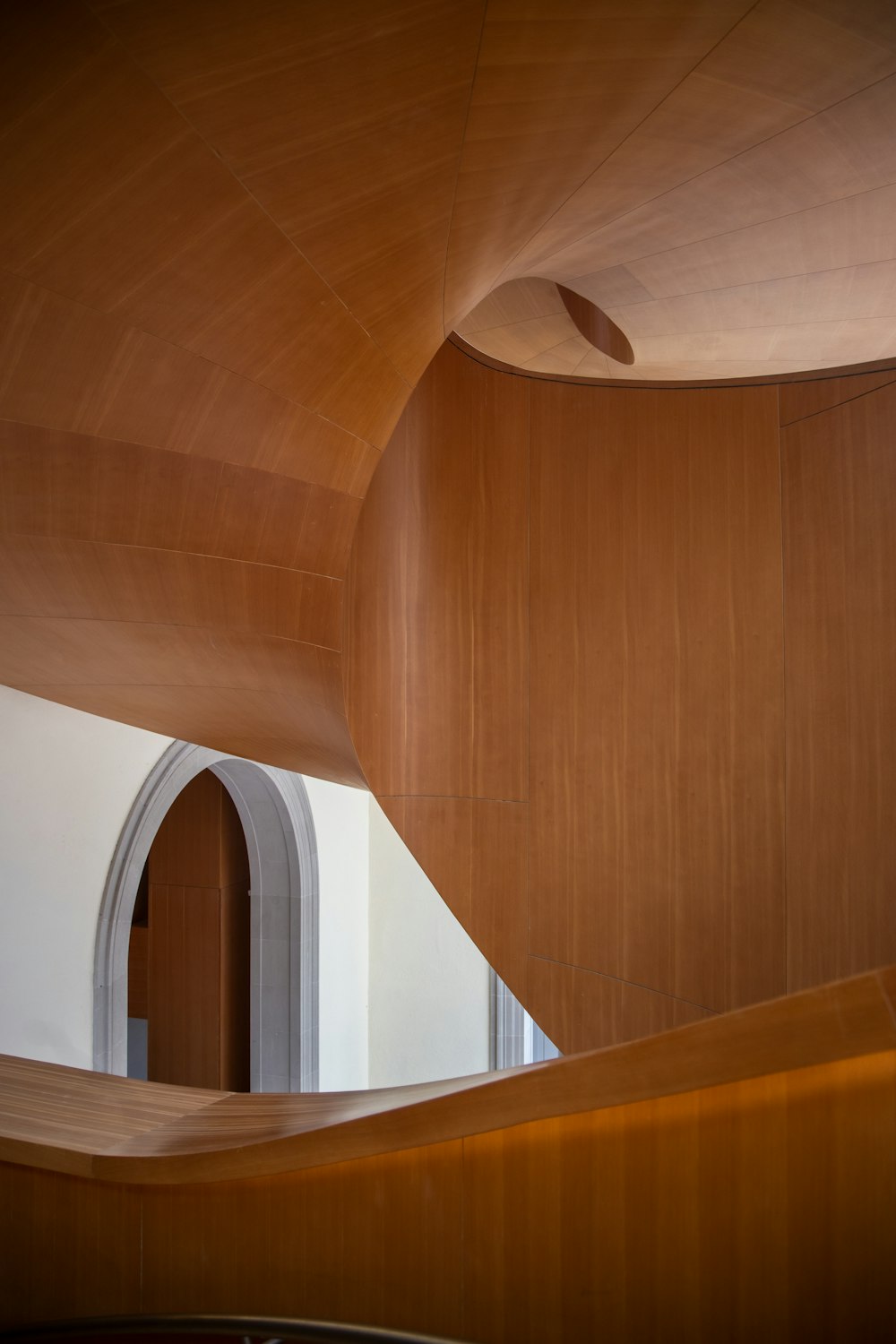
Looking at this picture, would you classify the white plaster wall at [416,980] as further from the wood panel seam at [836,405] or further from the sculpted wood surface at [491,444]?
the wood panel seam at [836,405]

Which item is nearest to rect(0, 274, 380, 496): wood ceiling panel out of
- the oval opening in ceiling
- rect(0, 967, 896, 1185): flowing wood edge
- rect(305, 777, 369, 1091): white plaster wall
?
rect(0, 967, 896, 1185): flowing wood edge

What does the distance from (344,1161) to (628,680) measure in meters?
2.45

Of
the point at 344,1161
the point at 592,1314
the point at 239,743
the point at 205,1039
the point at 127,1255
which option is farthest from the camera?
the point at 205,1039

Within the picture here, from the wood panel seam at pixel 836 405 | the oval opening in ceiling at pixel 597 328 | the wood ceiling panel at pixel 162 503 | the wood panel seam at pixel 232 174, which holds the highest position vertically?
the oval opening in ceiling at pixel 597 328

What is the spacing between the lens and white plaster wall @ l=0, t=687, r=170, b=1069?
4.55 metres

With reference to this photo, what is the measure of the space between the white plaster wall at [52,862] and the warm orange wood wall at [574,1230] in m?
2.61

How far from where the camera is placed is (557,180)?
2566 millimetres

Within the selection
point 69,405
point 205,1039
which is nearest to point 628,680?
point 69,405

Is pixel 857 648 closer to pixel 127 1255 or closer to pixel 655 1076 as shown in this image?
pixel 655 1076

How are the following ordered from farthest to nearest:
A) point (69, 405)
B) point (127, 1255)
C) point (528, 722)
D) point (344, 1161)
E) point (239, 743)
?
point (239, 743) → point (528, 722) → point (69, 405) → point (127, 1255) → point (344, 1161)

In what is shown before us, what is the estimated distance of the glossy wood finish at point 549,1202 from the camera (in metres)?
1.40

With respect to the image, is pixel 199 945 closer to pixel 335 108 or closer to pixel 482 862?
pixel 482 862

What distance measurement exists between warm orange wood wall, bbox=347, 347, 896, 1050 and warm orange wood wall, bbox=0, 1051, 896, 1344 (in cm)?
173

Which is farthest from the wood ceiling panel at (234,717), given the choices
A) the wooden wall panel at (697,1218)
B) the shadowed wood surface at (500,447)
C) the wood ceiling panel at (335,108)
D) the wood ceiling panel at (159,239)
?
the wooden wall panel at (697,1218)
